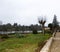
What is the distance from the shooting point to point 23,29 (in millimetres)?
52125

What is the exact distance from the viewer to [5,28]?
50.0 metres

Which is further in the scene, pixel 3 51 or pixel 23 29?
pixel 23 29

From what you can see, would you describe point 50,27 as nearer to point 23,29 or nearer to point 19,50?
point 23,29

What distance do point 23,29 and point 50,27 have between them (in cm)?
909

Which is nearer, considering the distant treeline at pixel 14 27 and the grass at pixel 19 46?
the grass at pixel 19 46

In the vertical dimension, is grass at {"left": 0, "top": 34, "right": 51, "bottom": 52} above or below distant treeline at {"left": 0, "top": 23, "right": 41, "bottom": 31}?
below

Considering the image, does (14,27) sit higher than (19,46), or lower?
higher

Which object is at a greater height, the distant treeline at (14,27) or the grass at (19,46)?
the distant treeline at (14,27)

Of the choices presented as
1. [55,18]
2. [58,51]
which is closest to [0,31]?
[55,18]

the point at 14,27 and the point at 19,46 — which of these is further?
the point at 14,27

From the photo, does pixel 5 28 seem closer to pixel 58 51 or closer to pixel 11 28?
pixel 11 28

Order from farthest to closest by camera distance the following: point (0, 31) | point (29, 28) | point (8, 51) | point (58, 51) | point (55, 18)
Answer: point (55, 18) < point (29, 28) < point (0, 31) < point (8, 51) < point (58, 51)

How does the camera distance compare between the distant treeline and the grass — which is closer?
the grass

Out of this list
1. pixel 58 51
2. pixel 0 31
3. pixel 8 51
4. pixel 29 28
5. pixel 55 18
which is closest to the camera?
pixel 58 51
